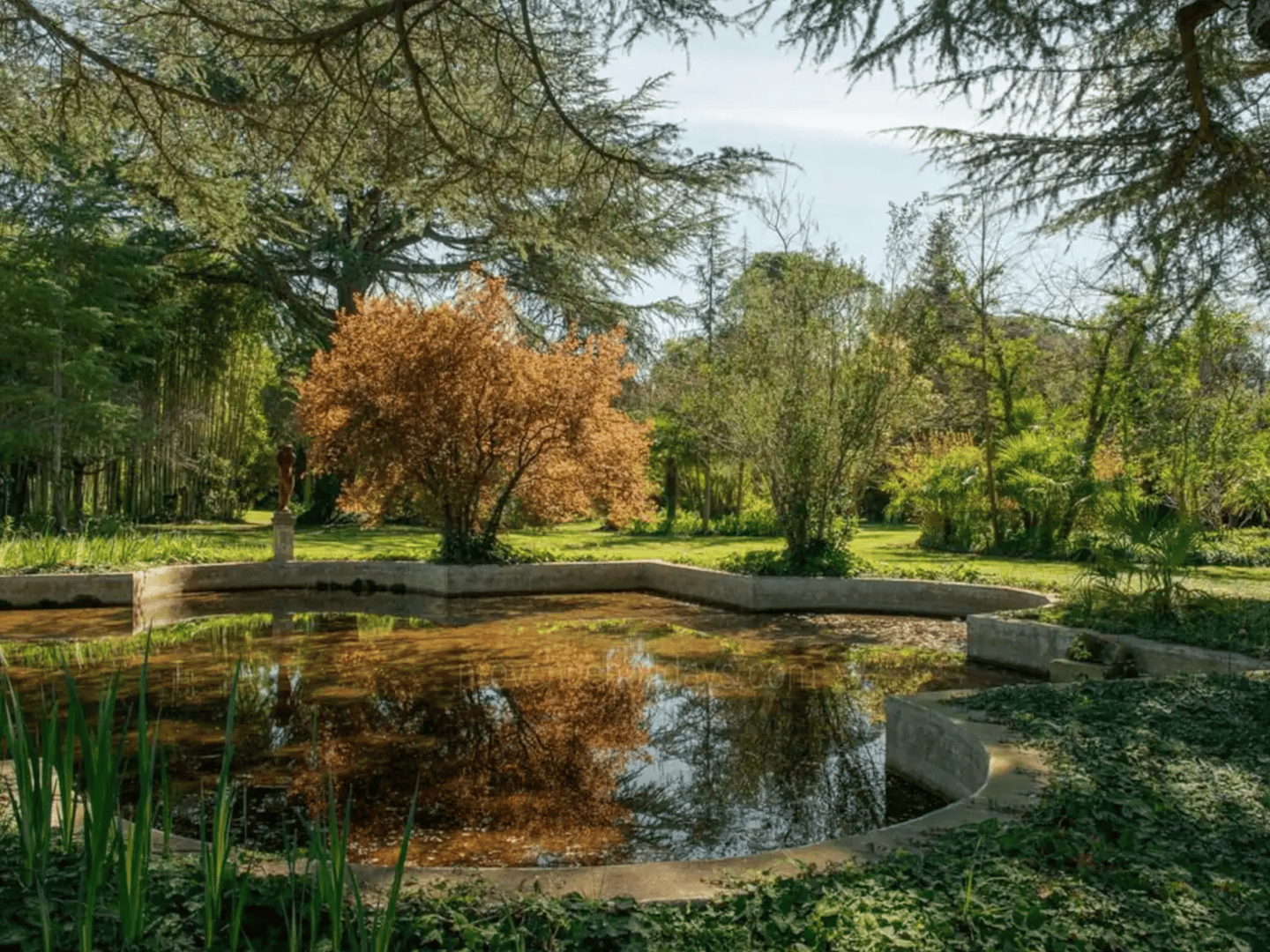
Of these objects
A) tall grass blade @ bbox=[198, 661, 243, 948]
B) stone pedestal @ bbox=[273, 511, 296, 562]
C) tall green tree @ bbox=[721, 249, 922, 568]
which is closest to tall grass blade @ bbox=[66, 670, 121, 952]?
tall grass blade @ bbox=[198, 661, 243, 948]

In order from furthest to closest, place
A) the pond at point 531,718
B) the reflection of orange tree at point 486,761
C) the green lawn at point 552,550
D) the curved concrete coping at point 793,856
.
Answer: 1. the green lawn at point 552,550
2. the pond at point 531,718
3. the reflection of orange tree at point 486,761
4. the curved concrete coping at point 793,856

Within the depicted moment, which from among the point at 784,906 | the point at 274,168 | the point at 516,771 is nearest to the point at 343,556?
the point at 274,168

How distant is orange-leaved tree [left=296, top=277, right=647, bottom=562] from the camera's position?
13047mm

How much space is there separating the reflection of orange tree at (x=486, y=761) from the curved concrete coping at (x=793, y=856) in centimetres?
108

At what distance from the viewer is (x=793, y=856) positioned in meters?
3.47

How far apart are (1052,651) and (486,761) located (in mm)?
→ 4586

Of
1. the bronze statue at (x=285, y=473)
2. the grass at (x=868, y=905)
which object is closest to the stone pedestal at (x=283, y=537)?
the bronze statue at (x=285, y=473)

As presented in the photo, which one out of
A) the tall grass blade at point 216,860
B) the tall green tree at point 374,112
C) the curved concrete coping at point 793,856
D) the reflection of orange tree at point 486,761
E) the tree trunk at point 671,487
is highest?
the tall green tree at point 374,112

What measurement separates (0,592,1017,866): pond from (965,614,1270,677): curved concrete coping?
10.2 inches

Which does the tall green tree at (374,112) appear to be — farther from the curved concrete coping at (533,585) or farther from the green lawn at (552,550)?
the green lawn at (552,550)

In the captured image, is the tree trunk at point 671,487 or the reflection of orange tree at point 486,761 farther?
the tree trunk at point 671,487

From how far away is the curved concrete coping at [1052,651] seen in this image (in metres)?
6.89

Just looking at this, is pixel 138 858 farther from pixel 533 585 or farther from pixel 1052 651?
pixel 533 585

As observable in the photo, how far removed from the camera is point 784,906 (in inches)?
114
